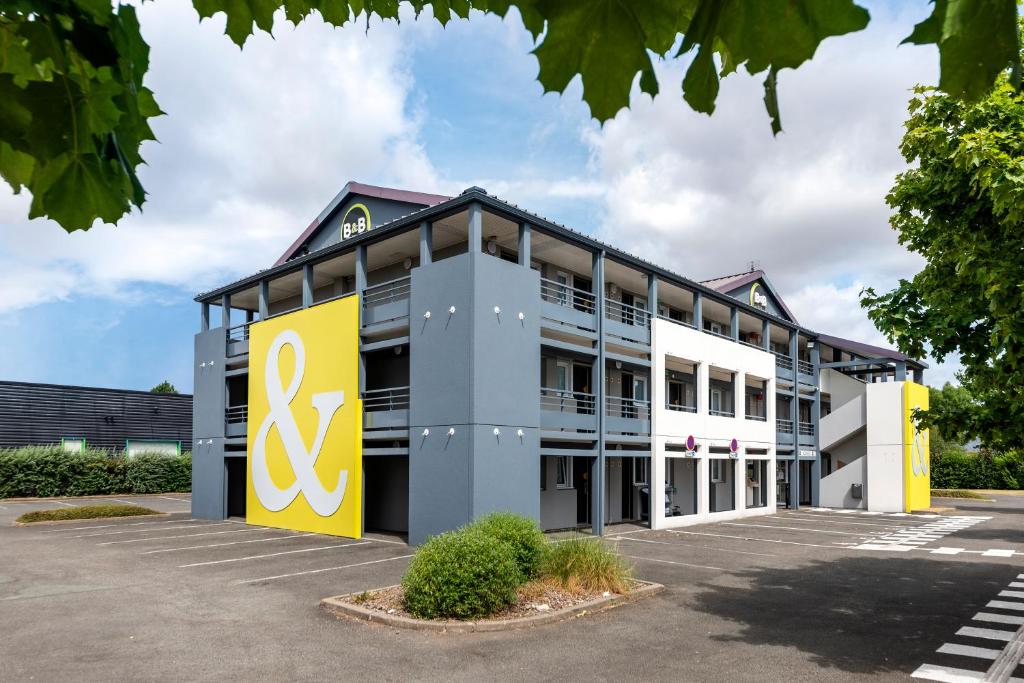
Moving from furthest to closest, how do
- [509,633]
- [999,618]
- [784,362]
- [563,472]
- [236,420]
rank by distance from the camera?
[784,362], [236,420], [563,472], [999,618], [509,633]

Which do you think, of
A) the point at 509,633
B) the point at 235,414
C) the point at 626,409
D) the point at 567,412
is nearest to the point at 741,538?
the point at 626,409

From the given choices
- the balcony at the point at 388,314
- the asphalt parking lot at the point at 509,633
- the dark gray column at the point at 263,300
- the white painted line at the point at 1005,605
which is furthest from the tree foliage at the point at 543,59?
the dark gray column at the point at 263,300

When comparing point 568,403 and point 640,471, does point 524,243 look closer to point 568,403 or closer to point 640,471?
point 568,403

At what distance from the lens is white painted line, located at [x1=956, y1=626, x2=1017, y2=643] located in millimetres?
9812

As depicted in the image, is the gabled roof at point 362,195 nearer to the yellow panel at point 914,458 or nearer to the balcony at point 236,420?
the balcony at point 236,420

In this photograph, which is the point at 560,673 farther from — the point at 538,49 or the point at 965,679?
the point at 538,49

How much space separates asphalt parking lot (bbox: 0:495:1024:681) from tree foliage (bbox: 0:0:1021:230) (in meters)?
7.31

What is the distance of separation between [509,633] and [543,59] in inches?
369

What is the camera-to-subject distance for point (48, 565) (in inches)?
620

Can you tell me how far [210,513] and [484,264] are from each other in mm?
15462

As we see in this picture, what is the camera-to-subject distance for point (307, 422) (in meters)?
22.0

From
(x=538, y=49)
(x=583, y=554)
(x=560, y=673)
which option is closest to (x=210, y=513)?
(x=583, y=554)

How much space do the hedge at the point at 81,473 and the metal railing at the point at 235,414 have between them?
1445 centimetres

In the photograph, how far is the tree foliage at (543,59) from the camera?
149 cm
